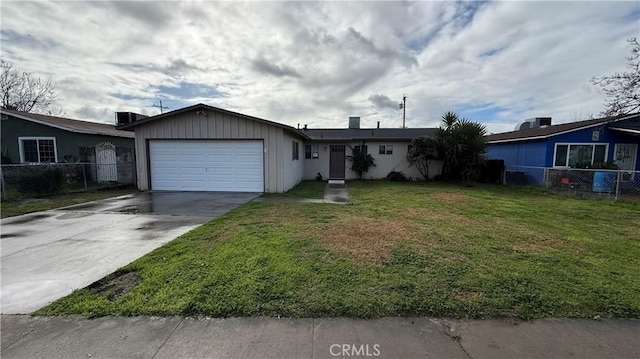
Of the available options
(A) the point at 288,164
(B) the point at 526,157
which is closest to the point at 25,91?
(A) the point at 288,164

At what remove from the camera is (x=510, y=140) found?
15.7 metres

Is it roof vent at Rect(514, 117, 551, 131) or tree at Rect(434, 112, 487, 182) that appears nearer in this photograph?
tree at Rect(434, 112, 487, 182)

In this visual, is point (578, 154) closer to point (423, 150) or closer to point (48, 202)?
point (423, 150)

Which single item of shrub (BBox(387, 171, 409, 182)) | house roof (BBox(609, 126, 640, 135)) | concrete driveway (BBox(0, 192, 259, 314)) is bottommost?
concrete driveway (BBox(0, 192, 259, 314))

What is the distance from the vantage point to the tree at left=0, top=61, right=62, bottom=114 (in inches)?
881

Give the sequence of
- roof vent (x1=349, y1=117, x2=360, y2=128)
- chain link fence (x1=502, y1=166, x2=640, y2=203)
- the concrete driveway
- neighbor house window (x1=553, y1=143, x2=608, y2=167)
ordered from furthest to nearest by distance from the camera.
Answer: roof vent (x1=349, y1=117, x2=360, y2=128) → neighbor house window (x1=553, y1=143, x2=608, y2=167) → chain link fence (x1=502, y1=166, x2=640, y2=203) → the concrete driveway

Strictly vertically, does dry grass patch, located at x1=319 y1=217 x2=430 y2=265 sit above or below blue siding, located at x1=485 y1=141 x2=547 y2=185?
below

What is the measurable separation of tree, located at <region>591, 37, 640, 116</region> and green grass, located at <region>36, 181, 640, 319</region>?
888 cm

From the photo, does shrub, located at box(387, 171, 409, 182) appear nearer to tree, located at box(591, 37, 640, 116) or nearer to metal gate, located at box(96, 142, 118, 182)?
tree, located at box(591, 37, 640, 116)

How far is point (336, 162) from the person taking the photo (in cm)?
1750

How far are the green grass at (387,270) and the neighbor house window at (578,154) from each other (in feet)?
27.3

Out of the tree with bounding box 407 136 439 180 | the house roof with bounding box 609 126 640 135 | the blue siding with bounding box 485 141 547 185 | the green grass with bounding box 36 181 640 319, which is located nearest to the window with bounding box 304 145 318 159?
the tree with bounding box 407 136 439 180

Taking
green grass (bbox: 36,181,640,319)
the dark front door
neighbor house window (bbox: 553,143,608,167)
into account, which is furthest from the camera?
the dark front door

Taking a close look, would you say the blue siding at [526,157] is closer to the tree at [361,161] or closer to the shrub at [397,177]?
the shrub at [397,177]
